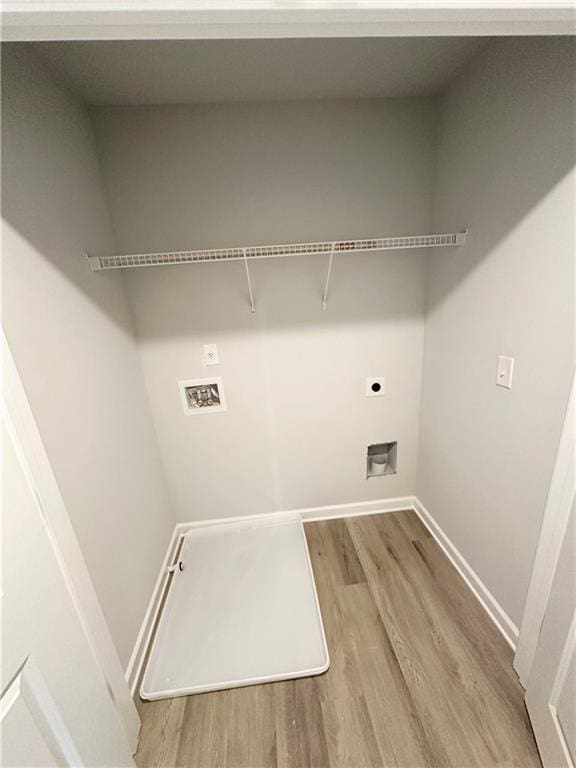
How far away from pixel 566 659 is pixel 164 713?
147 centimetres

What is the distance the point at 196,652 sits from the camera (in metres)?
1.43

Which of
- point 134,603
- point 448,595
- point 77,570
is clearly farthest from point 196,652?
point 448,595

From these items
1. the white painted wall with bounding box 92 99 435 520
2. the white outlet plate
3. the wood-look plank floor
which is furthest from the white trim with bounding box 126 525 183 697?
the white outlet plate

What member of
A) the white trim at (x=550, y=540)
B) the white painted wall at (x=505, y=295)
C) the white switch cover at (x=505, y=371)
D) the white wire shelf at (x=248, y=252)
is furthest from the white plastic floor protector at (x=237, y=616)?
the white wire shelf at (x=248, y=252)

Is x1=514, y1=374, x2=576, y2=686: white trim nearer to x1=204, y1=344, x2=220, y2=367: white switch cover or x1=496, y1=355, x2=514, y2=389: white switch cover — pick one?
x1=496, y1=355, x2=514, y2=389: white switch cover

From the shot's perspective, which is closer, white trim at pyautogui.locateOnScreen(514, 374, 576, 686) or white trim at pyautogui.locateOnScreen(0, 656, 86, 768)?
white trim at pyautogui.locateOnScreen(0, 656, 86, 768)

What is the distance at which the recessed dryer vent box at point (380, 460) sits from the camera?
2.18 m

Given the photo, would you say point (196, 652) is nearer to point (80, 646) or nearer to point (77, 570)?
point (80, 646)

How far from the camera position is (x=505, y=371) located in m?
1.26

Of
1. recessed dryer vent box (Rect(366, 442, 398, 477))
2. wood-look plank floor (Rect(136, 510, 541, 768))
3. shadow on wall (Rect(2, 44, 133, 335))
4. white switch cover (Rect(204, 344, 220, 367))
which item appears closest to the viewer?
shadow on wall (Rect(2, 44, 133, 335))

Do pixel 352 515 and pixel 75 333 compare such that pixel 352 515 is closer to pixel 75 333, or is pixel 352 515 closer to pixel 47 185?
pixel 75 333

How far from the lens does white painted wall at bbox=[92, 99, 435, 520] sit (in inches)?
60.1

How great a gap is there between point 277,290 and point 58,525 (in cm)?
141

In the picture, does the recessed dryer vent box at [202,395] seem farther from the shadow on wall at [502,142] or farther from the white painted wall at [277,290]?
the shadow on wall at [502,142]
